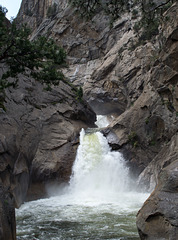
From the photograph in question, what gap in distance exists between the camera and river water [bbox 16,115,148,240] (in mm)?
9281

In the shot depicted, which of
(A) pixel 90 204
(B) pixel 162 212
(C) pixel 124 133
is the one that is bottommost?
(A) pixel 90 204

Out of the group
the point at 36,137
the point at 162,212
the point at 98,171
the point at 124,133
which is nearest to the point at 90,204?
the point at 98,171

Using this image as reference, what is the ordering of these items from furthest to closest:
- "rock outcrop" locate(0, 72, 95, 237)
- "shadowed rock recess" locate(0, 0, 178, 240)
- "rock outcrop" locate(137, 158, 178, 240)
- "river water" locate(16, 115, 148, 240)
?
1. "rock outcrop" locate(0, 72, 95, 237)
2. "river water" locate(16, 115, 148, 240)
3. "shadowed rock recess" locate(0, 0, 178, 240)
4. "rock outcrop" locate(137, 158, 178, 240)

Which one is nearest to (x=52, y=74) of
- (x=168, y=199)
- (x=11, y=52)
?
(x=11, y=52)

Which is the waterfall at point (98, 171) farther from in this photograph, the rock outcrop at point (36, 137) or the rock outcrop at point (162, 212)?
the rock outcrop at point (162, 212)

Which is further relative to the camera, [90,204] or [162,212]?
[90,204]

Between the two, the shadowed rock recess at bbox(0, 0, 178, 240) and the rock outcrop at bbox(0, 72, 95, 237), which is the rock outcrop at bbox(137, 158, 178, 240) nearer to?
the shadowed rock recess at bbox(0, 0, 178, 240)

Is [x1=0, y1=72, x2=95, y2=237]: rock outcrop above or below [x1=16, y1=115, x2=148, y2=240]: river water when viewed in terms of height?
above

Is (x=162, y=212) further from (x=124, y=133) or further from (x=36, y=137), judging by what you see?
(x=124, y=133)

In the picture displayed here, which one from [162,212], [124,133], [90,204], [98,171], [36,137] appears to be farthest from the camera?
[124,133]

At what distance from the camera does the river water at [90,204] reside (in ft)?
30.5

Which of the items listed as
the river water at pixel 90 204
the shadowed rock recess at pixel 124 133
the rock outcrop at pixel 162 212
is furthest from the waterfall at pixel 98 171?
the rock outcrop at pixel 162 212

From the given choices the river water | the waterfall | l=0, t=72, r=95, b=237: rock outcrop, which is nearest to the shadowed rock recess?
l=0, t=72, r=95, b=237: rock outcrop

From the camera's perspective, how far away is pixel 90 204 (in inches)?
566
